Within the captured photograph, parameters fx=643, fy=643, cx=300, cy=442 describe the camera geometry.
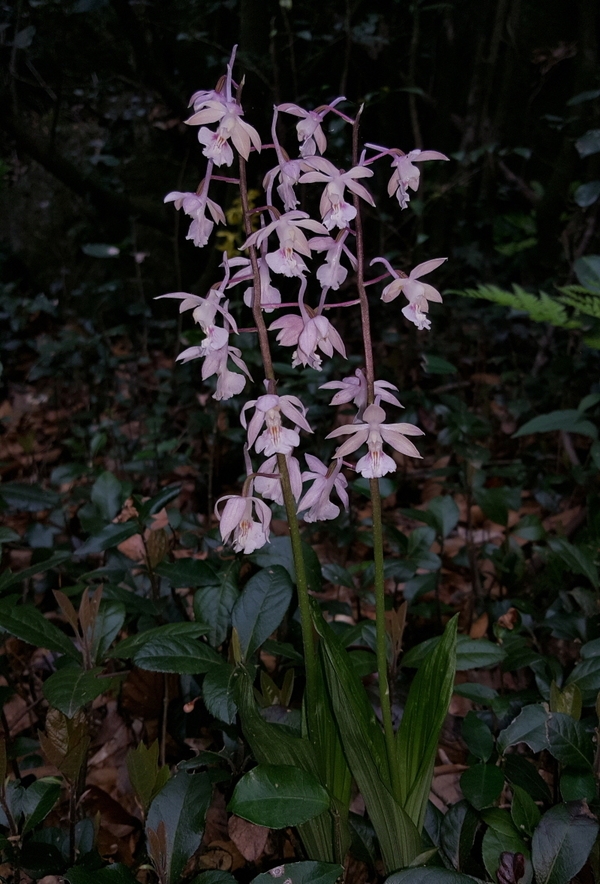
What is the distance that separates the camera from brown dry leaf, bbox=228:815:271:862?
4.48ft

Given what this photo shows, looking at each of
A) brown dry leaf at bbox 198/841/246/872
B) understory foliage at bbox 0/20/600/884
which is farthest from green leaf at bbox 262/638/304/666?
brown dry leaf at bbox 198/841/246/872

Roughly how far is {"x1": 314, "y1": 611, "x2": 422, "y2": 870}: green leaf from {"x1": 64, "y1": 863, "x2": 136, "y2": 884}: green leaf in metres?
0.42

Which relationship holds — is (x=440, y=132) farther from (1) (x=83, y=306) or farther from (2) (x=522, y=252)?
(1) (x=83, y=306)

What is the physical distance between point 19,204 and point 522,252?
4392mm

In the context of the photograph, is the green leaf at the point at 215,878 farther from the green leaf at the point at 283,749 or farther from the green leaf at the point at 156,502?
the green leaf at the point at 156,502

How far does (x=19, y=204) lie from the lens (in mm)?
5824

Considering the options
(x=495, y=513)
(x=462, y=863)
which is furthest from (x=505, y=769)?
(x=495, y=513)

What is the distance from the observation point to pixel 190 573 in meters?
1.50

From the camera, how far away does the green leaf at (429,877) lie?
1006mm

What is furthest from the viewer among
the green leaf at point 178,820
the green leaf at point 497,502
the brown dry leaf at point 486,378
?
the brown dry leaf at point 486,378

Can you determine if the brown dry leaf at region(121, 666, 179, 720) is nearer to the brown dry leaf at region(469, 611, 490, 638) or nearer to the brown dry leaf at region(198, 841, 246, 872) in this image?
the brown dry leaf at region(198, 841, 246, 872)

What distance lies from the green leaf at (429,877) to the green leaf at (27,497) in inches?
55.1

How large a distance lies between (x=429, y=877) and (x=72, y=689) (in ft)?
2.28

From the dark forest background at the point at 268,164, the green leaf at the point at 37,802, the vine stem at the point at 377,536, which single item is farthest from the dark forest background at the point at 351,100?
the green leaf at the point at 37,802
